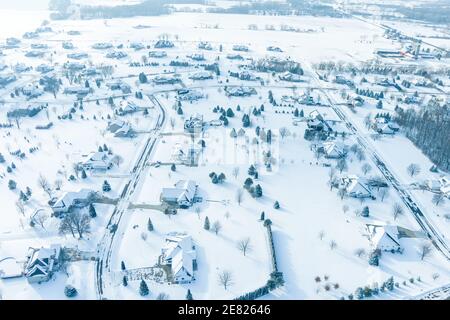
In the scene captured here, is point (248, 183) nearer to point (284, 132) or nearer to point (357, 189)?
point (357, 189)

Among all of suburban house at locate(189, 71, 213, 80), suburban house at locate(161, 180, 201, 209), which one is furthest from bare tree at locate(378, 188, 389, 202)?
suburban house at locate(189, 71, 213, 80)

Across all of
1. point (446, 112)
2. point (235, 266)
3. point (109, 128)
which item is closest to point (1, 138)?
point (109, 128)

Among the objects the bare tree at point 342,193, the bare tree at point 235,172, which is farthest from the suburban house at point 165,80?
the bare tree at point 342,193

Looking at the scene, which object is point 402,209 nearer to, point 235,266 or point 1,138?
point 235,266

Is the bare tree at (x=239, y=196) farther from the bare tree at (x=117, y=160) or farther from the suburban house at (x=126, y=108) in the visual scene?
the suburban house at (x=126, y=108)

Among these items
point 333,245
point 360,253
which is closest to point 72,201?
point 333,245

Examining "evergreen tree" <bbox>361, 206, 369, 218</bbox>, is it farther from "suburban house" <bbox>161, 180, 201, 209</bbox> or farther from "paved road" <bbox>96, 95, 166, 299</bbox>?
"paved road" <bbox>96, 95, 166, 299</bbox>
